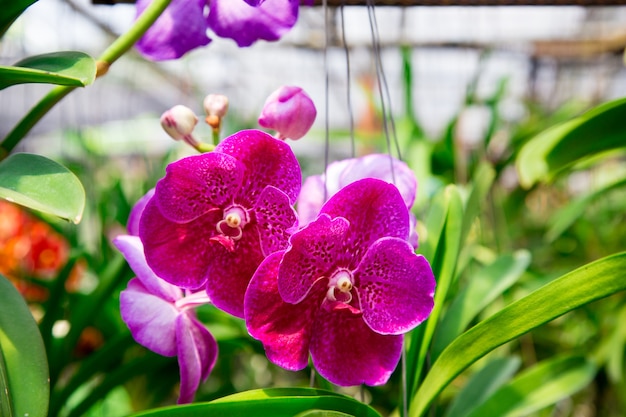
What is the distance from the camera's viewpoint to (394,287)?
1.14 ft

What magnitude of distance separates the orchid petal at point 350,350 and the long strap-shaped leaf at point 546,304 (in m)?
0.08

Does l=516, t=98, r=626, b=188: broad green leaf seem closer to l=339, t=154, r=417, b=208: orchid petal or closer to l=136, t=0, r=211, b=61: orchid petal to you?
l=339, t=154, r=417, b=208: orchid petal

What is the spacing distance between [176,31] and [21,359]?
0.24m

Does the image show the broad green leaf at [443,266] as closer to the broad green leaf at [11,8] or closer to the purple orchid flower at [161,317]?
the purple orchid flower at [161,317]

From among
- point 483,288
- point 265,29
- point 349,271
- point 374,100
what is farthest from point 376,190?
point 374,100

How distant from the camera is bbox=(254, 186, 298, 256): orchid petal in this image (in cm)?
35

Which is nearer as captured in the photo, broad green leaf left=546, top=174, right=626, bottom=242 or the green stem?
the green stem

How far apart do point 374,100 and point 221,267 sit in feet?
3.81

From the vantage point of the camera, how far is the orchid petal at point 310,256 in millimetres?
327

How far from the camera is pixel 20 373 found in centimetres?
36

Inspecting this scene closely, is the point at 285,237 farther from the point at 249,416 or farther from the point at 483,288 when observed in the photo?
the point at 483,288

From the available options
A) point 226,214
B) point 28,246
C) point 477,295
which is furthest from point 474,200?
point 28,246

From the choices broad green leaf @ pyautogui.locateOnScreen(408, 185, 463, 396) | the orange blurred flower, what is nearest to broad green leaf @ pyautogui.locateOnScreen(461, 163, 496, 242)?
broad green leaf @ pyautogui.locateOnScreen(408, 185, 463, 396)

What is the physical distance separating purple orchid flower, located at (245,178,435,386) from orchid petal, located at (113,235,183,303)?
3.5 inches
